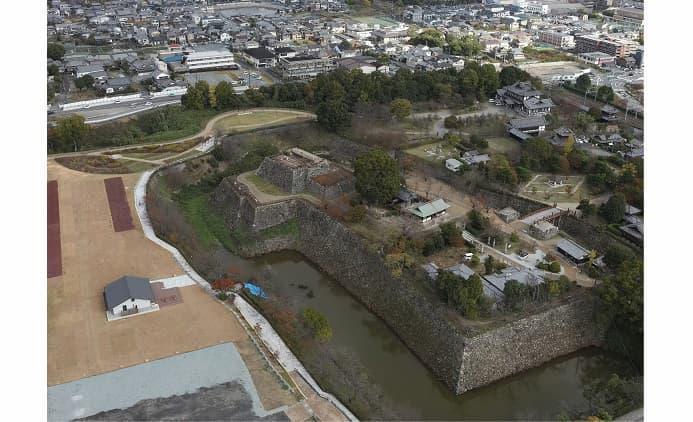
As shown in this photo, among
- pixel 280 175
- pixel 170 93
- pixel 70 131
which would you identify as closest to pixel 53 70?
pixel 170 93

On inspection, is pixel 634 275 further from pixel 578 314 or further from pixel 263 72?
pixel 263 72

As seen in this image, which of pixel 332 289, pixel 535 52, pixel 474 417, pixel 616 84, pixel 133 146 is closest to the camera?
pixel 474 417

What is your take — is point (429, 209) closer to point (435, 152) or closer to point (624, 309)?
point (435, 152)

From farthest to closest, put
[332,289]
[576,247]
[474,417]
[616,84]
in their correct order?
1. [616,84]
2. [332,289]
3. [576,247]
4. [474,417]

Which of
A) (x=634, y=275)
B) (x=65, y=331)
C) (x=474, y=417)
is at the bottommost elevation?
(x=474, y=417)

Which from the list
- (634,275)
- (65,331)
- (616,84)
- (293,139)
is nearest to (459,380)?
(634,275)

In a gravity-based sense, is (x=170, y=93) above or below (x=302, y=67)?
below

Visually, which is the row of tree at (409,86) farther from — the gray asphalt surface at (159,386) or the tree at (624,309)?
the gray asphalt surface at (159,386)
